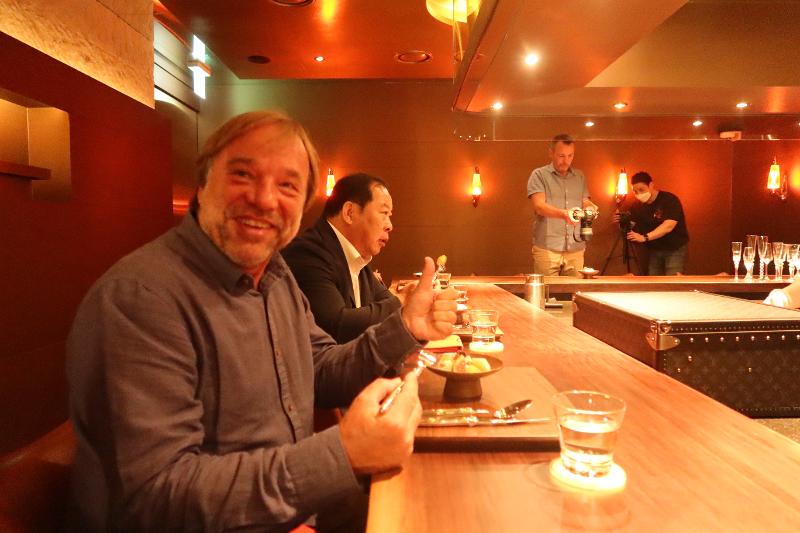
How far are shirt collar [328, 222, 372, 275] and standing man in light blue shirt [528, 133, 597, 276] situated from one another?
2567 millimetres

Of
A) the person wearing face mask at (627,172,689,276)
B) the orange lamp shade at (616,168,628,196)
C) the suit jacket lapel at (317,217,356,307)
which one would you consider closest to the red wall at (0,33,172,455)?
the suit jacket lapel at (317,217,356,307)

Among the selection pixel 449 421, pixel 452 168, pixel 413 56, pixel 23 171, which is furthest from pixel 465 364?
pixel 452 168

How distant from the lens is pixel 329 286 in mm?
2027

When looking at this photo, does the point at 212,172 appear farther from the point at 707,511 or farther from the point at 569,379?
the point at 707,511

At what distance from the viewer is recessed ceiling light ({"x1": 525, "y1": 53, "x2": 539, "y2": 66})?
2.66 meters

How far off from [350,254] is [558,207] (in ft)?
9.83

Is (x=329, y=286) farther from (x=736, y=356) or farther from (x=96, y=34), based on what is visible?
(x=96, y=34)

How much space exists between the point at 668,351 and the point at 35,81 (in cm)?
272

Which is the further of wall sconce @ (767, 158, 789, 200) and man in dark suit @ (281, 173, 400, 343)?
wall sconce @ (767, 158, 789, 200)

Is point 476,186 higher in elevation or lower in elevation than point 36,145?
higher

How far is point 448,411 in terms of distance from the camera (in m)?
1.05

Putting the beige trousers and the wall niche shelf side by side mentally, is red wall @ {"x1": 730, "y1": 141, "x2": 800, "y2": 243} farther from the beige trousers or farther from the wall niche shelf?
the wall niche shelf

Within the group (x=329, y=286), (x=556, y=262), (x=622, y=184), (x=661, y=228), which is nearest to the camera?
(x=329, y=286)

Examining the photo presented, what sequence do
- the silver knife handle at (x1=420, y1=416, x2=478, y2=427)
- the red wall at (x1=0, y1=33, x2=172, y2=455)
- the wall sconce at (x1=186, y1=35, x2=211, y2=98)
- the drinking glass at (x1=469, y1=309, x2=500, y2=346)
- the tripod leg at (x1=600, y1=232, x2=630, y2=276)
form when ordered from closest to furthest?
the silver knife handle at (x1=420, y1=416, x2=478, y2=427) → the drinking glass at (x1=469, y1=309, x2=500, y2=346) → the red wall at (x1=0, y1=33, x2=172, y2=455) → the wall sconce at (x1=186, y1=35, x2=211, y2=98) → the tripod leg at (x1=600, y1=232, x2=630, y2=276)
